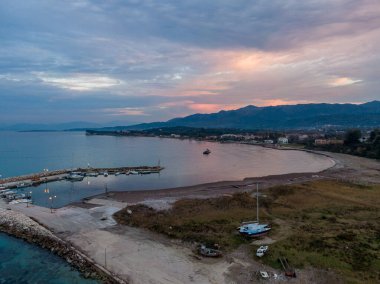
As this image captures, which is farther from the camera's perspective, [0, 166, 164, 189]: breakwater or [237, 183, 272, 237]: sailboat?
[0, 166, 164, 189]: breakwater

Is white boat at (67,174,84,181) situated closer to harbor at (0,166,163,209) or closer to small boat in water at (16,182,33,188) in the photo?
harbor at (0,166,163,209)

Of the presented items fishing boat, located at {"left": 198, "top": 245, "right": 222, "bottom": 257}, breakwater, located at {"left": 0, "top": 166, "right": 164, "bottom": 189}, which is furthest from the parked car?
breakwater, located at {"left": 0, "top": 166, "right": 164, "bottom": 189}

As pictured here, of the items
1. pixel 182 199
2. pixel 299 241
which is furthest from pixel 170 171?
pixel 299 241

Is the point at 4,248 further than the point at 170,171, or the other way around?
the point at 170,171

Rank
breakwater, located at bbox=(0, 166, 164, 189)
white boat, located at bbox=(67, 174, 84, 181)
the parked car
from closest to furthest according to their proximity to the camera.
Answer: the parked car
breakwater, located at bbox=(0, 166, 164, 189)
white boat, located at bbox=(67, 174, 84, 181)

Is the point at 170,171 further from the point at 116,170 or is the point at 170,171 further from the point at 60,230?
the point at 60,230

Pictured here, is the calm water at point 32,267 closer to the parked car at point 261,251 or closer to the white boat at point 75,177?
the parked car at point 261,251
